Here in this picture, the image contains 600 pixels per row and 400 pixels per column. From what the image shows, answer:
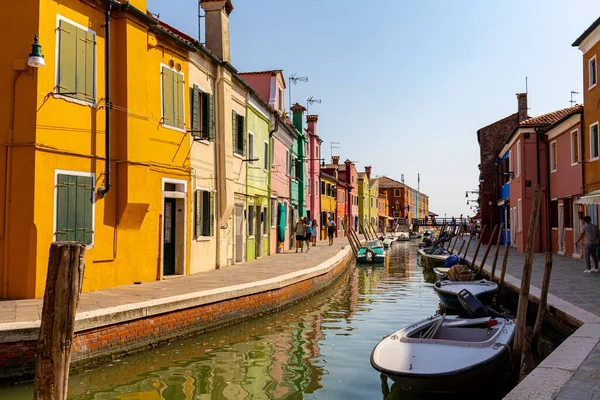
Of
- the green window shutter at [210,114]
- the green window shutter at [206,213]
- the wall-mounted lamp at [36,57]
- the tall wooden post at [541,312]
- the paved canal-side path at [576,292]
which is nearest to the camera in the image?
the paved canal-side path at [576,292]

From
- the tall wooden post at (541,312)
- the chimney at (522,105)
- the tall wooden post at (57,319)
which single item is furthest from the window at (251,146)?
Result: the chimney at (522,105)

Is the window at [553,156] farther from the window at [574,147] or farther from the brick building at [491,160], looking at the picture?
the brick building at [491,160]

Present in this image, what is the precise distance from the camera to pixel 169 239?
45.3 feet

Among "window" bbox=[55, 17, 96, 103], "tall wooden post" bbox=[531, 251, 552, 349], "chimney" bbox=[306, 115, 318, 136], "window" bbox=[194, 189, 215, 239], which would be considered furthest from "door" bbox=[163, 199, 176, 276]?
"chimney" bbox=[306, 115, 318, 136]

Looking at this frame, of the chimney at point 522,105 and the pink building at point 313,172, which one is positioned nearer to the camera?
the chimney at point 522,105

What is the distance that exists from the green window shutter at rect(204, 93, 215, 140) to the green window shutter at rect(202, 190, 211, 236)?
1.60 metres

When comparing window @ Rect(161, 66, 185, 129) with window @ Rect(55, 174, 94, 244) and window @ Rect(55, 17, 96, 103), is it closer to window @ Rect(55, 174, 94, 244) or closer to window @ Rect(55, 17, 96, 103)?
window @ Rect(55, 17, 96, 103)

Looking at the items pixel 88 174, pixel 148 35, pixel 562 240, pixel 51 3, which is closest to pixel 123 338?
pixel 88 174

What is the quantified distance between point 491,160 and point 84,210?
29.5 m

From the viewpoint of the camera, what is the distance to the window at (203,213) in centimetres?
1455

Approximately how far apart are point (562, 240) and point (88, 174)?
58.9 ft

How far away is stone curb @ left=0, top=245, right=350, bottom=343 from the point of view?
22.4 feet

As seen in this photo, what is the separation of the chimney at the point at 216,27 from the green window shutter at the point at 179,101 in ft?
9.72

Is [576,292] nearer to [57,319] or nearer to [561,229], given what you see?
[57,319]
